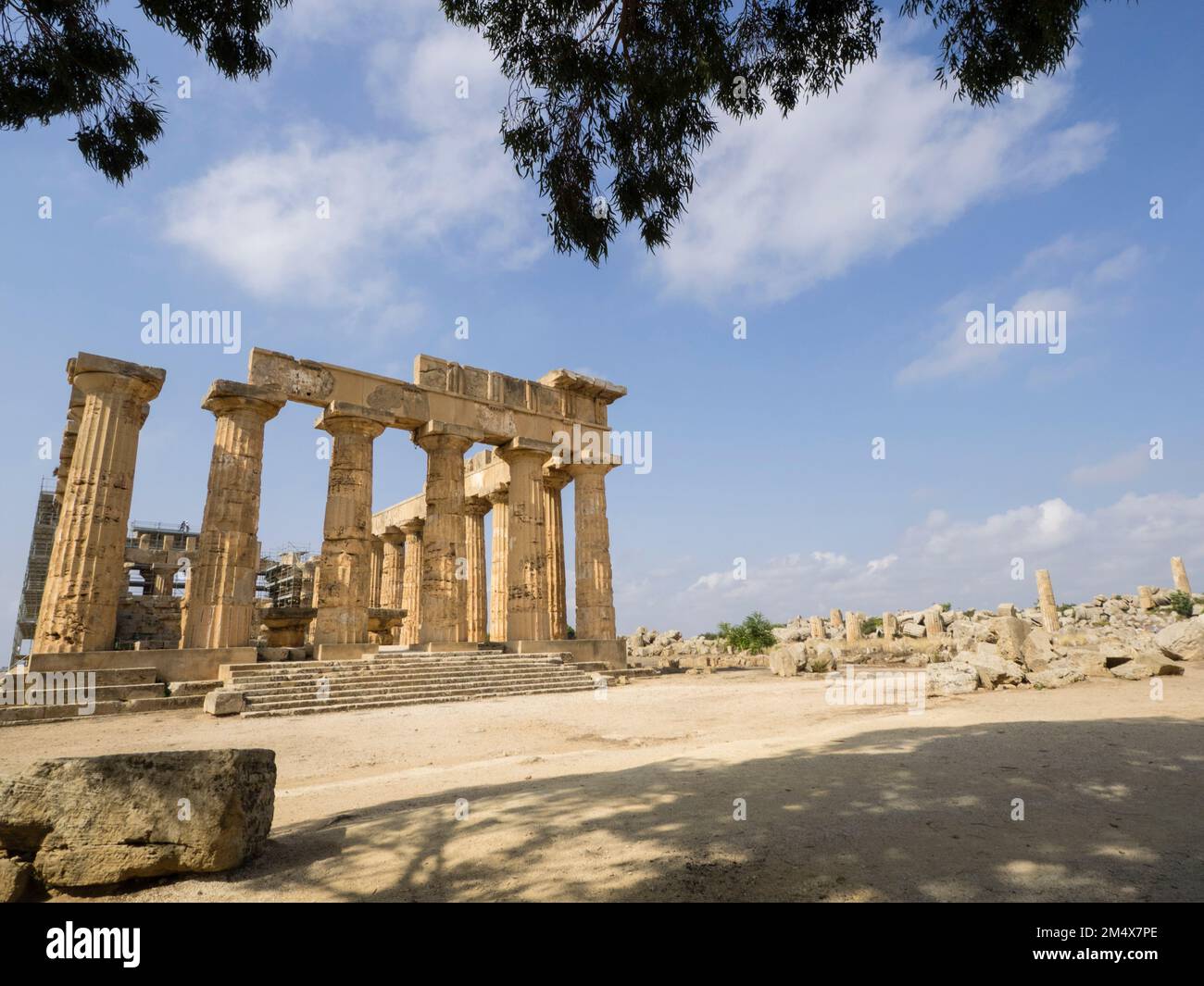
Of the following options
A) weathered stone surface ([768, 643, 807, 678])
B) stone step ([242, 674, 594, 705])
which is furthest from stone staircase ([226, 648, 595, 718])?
weathered stone surface ([768, 643, 807, 678])

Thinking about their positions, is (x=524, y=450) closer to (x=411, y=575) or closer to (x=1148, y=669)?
(x=411, y=575)

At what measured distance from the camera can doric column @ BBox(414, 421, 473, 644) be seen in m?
18.2

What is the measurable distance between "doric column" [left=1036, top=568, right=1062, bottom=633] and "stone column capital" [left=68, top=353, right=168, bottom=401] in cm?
3828

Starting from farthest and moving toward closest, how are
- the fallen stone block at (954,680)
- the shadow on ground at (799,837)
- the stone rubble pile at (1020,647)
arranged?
the stone rubble pile at (1020,647) → the fallen stone block at (954,680) → the shadow on ground at (799,837)

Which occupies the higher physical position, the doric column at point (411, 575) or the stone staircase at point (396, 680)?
the doric column at point (411, 575)

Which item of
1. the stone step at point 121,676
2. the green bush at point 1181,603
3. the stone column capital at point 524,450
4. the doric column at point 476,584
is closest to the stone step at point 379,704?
the stone step at point 121,676

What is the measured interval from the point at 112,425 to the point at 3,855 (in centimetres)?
Result: 1334

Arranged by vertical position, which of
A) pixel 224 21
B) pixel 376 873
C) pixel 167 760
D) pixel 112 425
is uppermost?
pixel 224 21

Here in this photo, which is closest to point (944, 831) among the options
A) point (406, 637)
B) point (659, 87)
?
point (659, 87)

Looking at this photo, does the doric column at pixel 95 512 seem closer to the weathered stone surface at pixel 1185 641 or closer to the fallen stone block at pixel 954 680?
the fallen stone block at pixel 954 680

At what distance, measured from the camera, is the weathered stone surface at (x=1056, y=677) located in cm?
1104

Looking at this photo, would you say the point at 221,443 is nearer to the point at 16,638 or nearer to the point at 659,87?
the point at 659,87

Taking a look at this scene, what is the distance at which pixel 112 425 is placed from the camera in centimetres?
1436

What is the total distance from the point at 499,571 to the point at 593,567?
3215 mm
